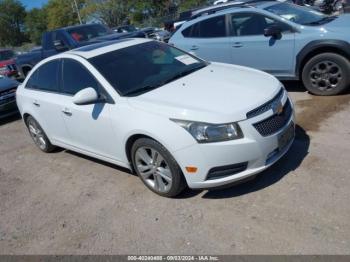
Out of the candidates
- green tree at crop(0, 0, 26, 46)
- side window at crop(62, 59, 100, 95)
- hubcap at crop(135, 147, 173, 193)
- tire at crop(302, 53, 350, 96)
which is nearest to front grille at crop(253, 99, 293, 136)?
hubcap at crop(135, 147, 173, 193)

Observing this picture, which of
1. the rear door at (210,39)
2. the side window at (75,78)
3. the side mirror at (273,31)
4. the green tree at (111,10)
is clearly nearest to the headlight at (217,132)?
the side window at (75,78)

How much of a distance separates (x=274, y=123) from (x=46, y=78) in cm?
336

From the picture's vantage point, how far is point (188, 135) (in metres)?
3.81

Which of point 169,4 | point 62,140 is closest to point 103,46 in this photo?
point 62,140

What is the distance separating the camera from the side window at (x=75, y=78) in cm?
479

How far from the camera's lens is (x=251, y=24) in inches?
283

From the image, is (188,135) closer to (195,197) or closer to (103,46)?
(195,197)

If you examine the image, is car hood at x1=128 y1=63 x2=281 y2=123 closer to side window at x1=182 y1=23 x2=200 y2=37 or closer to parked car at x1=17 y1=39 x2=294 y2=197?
parked car at x1=17 y1=39 x2=294 y2=197

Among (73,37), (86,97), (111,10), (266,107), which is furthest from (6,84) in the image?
(111,10)

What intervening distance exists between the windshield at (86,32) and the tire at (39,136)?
18.4 feet

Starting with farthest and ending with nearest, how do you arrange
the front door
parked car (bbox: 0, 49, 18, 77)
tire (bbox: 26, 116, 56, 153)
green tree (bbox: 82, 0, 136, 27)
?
green tree (bbox: 82, 0, 136, 27), parked car (bbox: 0, 49, 18, 77), tire (bbox: 26, 116, 56, 153), the front door

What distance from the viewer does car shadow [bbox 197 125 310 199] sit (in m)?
4.27

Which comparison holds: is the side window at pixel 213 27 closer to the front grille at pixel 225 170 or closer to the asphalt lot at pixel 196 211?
the asphalt lot at pixel 196 211

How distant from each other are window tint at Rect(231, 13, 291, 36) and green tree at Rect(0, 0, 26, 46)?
78.5m
